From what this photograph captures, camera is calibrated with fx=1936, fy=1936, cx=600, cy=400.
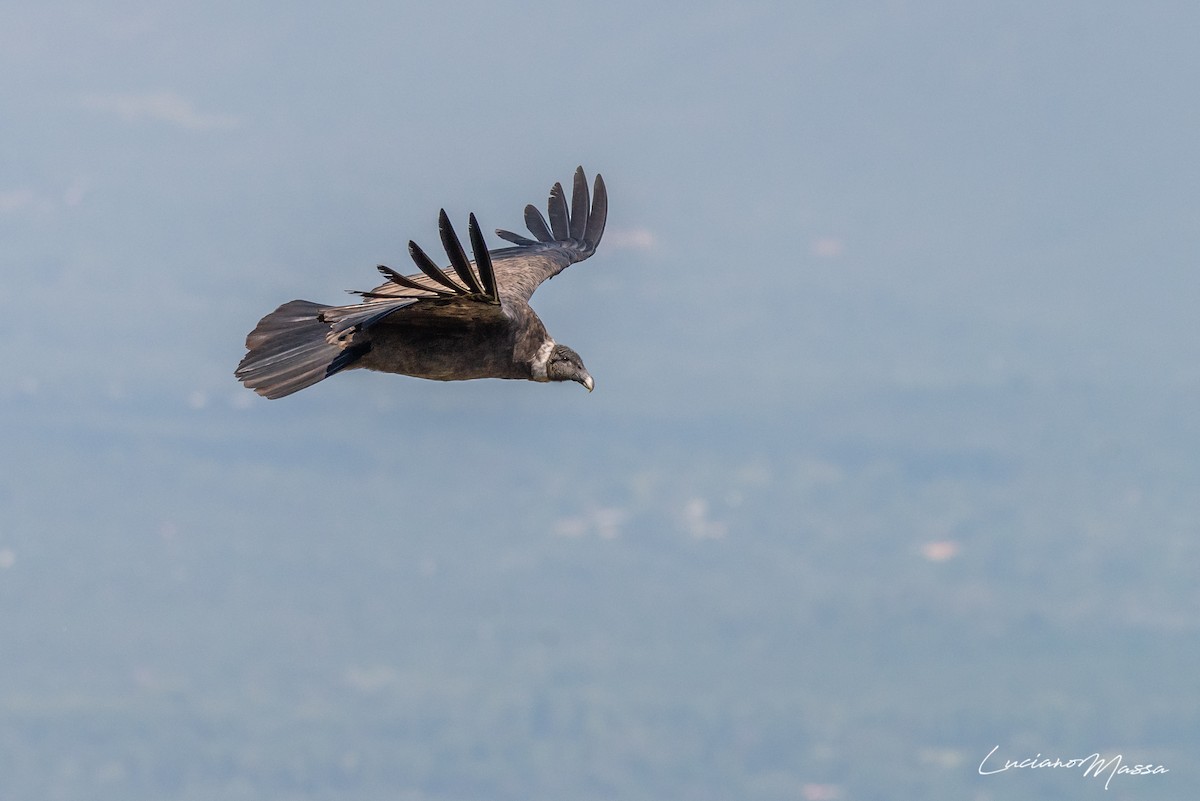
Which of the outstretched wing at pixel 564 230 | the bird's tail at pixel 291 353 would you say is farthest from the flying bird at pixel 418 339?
the outstretched wing at pixel 564 230

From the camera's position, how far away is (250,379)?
647 inches

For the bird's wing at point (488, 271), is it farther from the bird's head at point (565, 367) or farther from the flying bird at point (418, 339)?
the bird's head at point (565, 367)

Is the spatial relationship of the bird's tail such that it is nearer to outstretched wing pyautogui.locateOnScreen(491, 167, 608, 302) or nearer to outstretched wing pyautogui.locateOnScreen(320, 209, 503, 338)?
outstretched wing pyautogui.locateOnScreen(320, 209, 503, 338)

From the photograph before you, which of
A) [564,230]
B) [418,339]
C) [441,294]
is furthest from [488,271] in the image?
[564,230]

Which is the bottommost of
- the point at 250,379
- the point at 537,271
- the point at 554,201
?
the point at 250,379

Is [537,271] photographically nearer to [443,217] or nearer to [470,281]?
[470,281]

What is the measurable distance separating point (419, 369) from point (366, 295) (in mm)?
1307

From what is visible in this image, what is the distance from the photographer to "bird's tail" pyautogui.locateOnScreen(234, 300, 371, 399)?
16.3 meters

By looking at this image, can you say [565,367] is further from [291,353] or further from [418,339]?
[291,353]

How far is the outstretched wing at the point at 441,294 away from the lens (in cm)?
1433

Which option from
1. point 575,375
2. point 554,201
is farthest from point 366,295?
point 554,201

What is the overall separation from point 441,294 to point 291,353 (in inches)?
76.2

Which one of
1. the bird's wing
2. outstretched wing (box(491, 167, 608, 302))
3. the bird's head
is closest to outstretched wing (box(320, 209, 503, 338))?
the bird's wing

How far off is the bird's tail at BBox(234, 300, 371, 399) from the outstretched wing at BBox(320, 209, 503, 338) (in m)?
0.18
